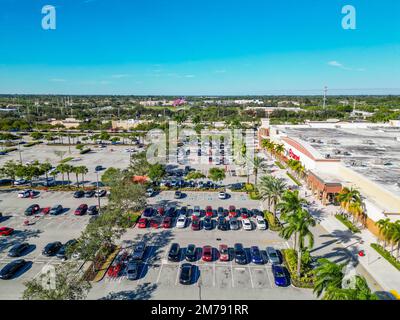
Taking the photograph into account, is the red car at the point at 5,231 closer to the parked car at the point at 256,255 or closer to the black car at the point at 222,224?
the black car at the point at 222,224

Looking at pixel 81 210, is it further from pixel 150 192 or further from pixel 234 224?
pixel 234 224

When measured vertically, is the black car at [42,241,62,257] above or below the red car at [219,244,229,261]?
above

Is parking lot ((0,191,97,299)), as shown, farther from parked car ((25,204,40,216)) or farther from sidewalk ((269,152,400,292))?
sidewalk ((269,152,400,292))

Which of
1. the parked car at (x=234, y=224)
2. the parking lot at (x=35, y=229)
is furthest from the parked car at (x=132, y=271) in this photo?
the parked car at (x=234, y=224)

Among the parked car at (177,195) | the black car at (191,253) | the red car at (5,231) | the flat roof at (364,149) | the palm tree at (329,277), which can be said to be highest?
the flat roof at (364,149)

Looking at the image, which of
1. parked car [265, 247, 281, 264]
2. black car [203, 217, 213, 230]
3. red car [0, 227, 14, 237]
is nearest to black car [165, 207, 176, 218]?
black car [203, 217, 213, 230]

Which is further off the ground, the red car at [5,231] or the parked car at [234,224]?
the red car at [5,231]

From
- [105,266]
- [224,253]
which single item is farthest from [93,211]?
[224,253]
